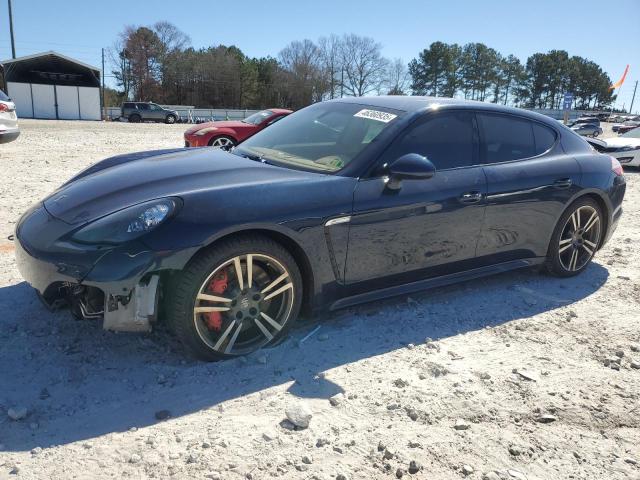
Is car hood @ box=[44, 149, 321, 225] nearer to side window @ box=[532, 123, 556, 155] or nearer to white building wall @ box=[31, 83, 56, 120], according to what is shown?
side window @ box=[532, 123, 556, 155]

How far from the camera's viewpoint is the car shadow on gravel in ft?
8.23

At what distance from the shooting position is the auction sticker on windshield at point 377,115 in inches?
146

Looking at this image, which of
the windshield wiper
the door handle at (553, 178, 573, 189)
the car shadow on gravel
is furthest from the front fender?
the door handle at (553, 178, 573, 189)

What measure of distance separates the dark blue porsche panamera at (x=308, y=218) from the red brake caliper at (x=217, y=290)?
0.01 meters

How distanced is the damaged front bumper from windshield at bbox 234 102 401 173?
3.93 ft

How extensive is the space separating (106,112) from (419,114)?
4195 cm

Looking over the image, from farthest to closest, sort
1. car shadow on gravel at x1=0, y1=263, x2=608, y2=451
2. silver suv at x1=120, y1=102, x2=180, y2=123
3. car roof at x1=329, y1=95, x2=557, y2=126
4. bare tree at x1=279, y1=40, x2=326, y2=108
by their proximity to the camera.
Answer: bare tree at x1=279, y1=40, x2=326, y2=108 < silver suv at x1=120, y1=102, x2=180, y2=123 < car roof at x1=329, y1=95, x2=557, y2=126 < car shadow on gravel at x1=0, y1=263, x2=608, y2=451

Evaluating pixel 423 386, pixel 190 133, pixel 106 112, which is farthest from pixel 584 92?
pixel 423 386

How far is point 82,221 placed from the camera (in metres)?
2.85

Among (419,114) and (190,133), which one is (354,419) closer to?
(419,114)

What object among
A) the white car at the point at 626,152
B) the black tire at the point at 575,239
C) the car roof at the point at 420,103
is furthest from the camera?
the white car at the point at 626,152

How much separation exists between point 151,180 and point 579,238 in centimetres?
364

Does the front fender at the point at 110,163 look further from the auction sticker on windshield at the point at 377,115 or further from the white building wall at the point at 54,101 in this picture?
the white building wall at the point at 54,101

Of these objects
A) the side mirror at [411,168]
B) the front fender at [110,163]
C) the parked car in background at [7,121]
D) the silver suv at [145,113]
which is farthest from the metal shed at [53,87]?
the side mirror at [411,168]
